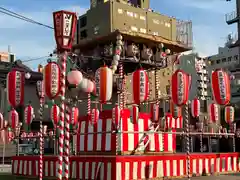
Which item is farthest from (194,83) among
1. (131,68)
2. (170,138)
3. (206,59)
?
(170,138)

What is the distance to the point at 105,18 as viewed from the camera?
2481 centimetres

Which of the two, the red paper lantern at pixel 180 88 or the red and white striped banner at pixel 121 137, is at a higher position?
the red paper lantern at pixel 180 88

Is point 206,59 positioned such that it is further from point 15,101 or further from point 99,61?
point 15,101

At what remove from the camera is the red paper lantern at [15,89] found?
44.1 feet

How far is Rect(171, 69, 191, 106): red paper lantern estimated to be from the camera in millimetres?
13133

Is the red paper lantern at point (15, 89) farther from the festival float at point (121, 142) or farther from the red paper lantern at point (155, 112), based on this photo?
the red paper lantern at point (155, 112)

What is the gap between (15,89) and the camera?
1348 centimetres

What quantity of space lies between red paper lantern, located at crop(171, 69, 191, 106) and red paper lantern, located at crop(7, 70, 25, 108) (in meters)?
5.82

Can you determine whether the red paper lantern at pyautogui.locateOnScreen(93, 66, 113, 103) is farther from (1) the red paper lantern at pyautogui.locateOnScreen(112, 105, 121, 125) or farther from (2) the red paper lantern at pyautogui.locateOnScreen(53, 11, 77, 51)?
(2) the red paper lantern at pyautogui.locateOnScreen(53, 11, 77, 51)

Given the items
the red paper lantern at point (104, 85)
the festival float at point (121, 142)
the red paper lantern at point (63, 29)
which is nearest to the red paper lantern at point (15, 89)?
the festival float at point (121, 142)

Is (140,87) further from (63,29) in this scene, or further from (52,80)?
(63,29)

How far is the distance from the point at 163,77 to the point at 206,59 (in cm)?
4171

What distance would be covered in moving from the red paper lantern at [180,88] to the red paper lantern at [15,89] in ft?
19.1

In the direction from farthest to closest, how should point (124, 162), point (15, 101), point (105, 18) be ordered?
point (105, 18) < point (15, 101) < point (124, 162)
